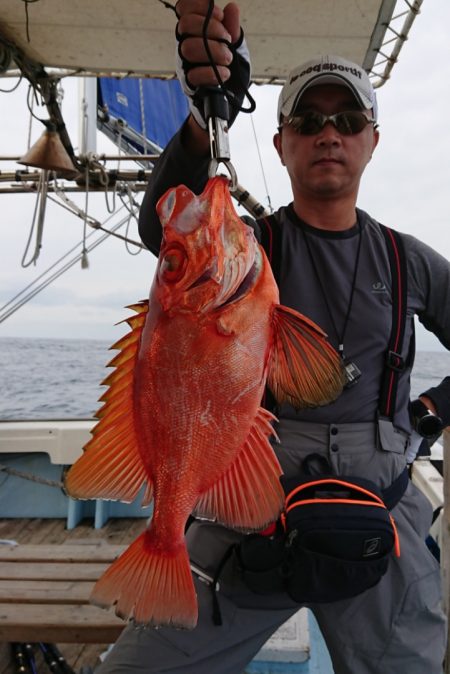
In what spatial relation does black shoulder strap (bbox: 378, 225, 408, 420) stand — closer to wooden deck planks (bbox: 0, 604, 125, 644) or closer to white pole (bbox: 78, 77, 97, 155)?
wooden deck planks (bbox: 0, 604, 125, 644)

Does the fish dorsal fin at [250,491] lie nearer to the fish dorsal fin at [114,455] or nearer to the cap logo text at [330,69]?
the fish dorsal fin at [114,455]

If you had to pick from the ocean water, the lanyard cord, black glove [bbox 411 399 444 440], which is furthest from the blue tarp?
black glove [bbox 411 399 444 440]

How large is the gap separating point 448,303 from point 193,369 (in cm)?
122

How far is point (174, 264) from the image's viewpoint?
1077mm

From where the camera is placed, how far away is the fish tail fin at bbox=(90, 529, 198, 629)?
1.00 meters

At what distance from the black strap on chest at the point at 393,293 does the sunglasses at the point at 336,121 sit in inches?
13.5

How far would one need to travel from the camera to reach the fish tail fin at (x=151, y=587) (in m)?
1.00

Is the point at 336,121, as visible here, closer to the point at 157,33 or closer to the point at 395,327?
the point at 395,327

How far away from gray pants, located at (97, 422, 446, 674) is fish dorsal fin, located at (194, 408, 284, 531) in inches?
18.0

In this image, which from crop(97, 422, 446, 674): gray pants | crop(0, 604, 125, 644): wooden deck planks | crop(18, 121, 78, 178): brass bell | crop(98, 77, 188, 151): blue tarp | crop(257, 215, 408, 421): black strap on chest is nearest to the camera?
crop(97, 422, 446, 674): gray pants

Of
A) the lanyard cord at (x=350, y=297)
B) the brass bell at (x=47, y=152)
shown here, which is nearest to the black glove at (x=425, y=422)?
the lanyard cord at (x=350, y=297)

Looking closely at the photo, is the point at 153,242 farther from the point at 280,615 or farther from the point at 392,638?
the point at 392,638

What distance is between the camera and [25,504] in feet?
18.3

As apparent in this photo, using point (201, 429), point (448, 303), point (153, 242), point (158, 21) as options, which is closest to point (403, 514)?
point (448, 303)
